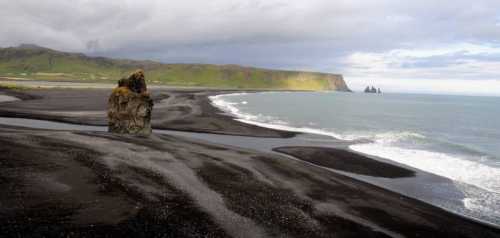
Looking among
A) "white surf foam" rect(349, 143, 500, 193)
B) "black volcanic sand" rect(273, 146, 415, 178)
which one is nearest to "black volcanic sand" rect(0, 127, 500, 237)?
"black volcanic sand" rect(273, 146, 415, 178)

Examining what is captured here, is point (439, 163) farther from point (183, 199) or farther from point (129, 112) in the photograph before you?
point (129, 112)

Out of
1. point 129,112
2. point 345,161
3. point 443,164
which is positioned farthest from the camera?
point 129,112

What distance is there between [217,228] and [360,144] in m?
32.9

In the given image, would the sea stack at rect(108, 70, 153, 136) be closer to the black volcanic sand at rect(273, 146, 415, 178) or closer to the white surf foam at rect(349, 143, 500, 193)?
the black volcanic sand at rect(273, 146, 415, 178)

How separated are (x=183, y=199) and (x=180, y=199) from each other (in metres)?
0.17

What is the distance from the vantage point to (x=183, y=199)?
19.3 meters

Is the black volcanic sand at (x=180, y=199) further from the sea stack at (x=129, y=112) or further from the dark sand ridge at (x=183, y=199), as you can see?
the sea stack at (x=129, y=112)

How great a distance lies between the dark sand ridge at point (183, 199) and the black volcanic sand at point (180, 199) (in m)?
0.05

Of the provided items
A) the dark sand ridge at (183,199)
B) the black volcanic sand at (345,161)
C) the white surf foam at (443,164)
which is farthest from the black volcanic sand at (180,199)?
the white surf foam at (443,164)

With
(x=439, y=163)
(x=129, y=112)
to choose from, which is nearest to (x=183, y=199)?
(x=129, y=112)

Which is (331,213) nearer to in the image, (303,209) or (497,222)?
(303,209)

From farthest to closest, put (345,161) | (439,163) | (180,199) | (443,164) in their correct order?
(439,163) → (443,164) → (345,161) → (180,199)

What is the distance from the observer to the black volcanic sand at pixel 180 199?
51.1 feet

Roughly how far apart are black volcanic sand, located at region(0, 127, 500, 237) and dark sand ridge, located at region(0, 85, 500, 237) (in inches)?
2.1
